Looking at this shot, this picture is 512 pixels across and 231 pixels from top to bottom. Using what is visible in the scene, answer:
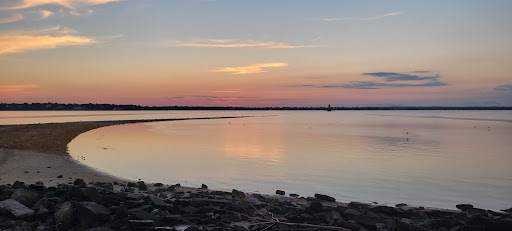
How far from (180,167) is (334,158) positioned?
39.3ft

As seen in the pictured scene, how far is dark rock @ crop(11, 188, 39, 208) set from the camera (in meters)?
9.83

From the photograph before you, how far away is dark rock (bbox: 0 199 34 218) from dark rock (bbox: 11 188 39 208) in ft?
1.19

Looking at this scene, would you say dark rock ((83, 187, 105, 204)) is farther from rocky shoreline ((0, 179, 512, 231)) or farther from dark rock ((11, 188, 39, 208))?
dark rock ((11, 188, 39, 208))

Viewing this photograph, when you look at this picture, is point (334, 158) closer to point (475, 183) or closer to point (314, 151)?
point (314, 151)

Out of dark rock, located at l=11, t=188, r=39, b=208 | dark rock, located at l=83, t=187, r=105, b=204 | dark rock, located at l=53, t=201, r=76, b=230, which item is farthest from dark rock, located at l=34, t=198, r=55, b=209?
dark rock, located at l=83, t=187, r=105, b=204

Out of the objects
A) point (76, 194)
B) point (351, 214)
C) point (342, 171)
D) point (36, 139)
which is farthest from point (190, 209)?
point (36, 139)

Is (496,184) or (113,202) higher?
(113,202)

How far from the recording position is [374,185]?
61.3 ft

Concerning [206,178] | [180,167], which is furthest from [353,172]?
[180,167]

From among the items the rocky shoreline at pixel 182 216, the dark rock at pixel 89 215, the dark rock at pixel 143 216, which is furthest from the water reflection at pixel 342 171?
the dark rock at pixel 89 215

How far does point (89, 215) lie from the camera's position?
895 cm

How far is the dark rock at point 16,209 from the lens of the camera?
29.7ft

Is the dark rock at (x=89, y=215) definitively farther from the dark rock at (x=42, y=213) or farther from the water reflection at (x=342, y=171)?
the water reflection at (x=342, y=171)

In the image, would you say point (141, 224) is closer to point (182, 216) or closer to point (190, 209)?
point (182, 216)
